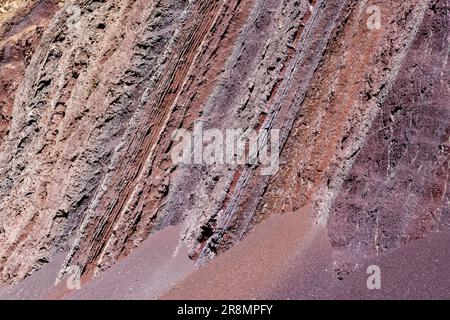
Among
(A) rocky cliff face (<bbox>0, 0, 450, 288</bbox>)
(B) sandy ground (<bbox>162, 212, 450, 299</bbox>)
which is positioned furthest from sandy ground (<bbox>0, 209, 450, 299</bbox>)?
(A) rocky cliff face (<bbox>0, 0, 450, 288</bbox>)

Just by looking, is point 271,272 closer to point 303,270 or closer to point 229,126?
point 303,270

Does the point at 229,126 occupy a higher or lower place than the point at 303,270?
higher

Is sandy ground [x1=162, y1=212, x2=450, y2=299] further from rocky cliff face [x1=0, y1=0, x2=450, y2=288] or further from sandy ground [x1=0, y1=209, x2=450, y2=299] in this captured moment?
rocky cliff face [x1=0, y1=0, x2=450, y2=288]

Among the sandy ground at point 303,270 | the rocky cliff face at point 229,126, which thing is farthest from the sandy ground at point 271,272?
the rocky cliff face at point 229,126

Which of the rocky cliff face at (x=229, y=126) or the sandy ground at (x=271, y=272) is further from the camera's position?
the rocky cliff face at (x=229, y=126)

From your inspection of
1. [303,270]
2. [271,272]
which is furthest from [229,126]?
[303,270]

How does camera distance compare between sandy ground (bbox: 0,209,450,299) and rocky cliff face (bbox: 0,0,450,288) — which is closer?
sandy ground (bbox: 0,209,450,299)

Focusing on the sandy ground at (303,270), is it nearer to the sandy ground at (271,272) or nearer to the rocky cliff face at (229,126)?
the sandy ground at (271,272)

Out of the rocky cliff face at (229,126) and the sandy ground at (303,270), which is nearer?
the sandy ground at (303,270)
